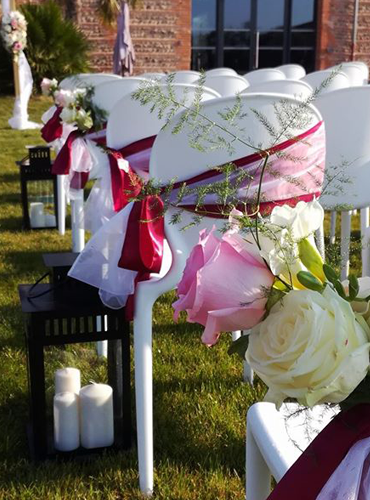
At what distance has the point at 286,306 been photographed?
74 cm

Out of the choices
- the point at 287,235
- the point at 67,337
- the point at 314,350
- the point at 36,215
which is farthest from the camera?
the point at 36,215

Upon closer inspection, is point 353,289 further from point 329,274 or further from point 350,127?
point 350,127

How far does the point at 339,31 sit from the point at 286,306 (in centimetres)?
1645

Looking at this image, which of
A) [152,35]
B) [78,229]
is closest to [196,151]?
[78,229]

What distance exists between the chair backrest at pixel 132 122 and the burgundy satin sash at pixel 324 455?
5.52 ft

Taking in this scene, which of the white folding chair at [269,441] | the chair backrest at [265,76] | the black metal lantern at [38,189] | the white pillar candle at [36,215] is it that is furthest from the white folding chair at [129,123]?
the chair backrest at [265,76]

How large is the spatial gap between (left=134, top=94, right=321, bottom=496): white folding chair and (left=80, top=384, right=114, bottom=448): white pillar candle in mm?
260

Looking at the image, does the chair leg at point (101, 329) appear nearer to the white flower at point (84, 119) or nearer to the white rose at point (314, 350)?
the white flower at point (84, 119)

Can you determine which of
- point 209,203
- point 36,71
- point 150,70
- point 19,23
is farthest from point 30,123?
point 209,203

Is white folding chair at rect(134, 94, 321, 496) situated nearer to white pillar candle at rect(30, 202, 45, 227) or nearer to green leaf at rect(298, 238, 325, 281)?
green leaf at rect(298, 238, 325, 281)

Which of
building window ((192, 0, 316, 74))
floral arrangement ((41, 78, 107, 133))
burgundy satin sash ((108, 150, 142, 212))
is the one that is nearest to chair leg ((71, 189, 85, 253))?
floral arrangement ((41, 78, 107, 133))

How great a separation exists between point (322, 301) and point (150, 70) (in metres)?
15.5

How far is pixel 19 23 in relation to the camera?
1090 centimetres

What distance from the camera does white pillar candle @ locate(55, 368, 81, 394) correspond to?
2.33 m
